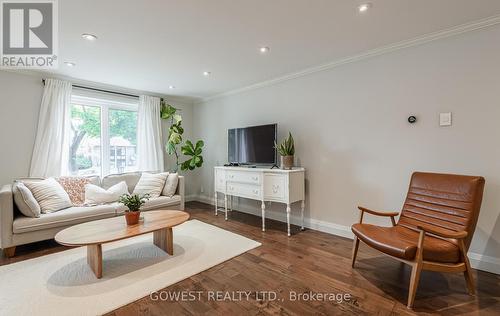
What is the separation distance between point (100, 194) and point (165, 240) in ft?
5.00

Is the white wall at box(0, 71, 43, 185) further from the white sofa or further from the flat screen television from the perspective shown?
the flat screen television

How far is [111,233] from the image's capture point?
7.21ft

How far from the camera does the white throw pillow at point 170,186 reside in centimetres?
399

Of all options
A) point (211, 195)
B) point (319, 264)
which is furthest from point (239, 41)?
point (211, 195)

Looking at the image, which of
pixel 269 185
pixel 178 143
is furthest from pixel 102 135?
pixel 269 185

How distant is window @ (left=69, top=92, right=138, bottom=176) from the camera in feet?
13.1

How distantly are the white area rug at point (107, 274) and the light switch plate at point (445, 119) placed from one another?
2.48 metres

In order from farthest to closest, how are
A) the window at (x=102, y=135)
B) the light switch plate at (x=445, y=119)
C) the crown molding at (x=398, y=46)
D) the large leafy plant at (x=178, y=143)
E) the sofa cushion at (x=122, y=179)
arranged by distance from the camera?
1. the large leafy plant at (x=178, y=143)
2. the window at (x=102, y=135)
3. the sofa cushion at (x=122, y=179)
4. the light switch plate at (x=445, y=119)
5. the crown molding at (x=398, y=46)

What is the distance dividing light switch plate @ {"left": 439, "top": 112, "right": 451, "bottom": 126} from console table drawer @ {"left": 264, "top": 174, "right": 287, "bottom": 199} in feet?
6.08

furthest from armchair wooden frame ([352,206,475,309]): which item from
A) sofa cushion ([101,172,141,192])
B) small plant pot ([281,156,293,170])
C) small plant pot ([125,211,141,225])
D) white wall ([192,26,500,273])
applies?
sofa cushion ([101,172,141,192])

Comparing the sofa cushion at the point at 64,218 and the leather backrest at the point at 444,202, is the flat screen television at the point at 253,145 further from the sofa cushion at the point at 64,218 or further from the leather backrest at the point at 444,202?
the sofa cushion at the point at 64,218

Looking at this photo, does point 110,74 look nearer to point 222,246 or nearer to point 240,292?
point 222,246

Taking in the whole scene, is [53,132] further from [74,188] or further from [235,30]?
[235,30]

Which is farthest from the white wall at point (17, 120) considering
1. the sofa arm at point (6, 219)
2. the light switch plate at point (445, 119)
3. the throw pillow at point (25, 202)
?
the light switch plate at point (445, 119)
